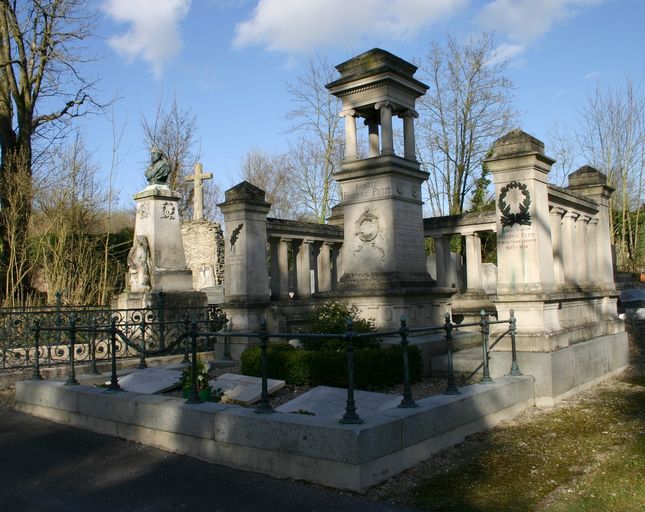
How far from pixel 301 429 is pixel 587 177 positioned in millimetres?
8966

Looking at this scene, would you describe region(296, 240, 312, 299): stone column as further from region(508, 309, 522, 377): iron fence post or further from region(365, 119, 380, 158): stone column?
region(508, 309, 522, 377): iron fence post

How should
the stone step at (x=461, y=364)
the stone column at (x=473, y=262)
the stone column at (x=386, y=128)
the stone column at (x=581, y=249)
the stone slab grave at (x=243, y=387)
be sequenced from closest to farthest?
the stone slab grave at (x=243, y=387) → the stone step at (x=461, y=364) → the stone column at (x=386, y=128) → the stone column at (x=581, y=249) → the stone column at (x=473, y=262)

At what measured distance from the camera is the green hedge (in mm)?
8648

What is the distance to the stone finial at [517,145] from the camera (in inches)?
337

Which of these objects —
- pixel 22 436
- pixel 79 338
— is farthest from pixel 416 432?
pixel 79 338


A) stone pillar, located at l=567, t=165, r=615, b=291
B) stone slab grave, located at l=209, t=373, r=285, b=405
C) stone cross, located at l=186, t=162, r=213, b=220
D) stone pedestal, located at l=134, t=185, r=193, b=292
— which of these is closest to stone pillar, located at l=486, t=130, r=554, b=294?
stone slab grave, located at l=209, t=373, r=285, b=405

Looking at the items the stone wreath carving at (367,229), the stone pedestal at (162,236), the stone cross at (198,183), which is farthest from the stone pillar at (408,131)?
the stone cross at (198,183)

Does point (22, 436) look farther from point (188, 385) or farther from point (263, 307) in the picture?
point (263, 307)

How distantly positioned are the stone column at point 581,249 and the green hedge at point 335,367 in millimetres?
4300

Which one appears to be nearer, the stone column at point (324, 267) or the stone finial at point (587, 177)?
the stone finial at point (587, 177)

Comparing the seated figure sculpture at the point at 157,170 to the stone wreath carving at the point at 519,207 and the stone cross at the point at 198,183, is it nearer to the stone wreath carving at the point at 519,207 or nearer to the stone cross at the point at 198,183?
the stone wreath carving at the point at 519,207

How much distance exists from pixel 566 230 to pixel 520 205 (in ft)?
9.37

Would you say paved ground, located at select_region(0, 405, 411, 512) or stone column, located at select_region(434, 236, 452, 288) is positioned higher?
stone column, located at select_region(434, 236, 452, 288)

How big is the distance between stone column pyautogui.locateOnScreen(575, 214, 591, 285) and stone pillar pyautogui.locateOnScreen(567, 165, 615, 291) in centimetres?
53
